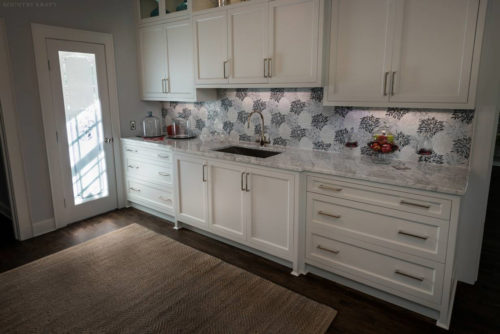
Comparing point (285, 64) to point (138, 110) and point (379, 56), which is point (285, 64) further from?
point (138, 110)

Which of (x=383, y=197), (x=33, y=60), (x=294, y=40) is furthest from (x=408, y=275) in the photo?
(x=33, y=60)

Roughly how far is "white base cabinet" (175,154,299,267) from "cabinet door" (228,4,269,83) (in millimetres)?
860

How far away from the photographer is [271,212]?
2.83m

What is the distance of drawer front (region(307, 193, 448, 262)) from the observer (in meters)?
2.10

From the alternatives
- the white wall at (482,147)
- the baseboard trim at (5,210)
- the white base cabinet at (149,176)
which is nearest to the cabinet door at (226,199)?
the white base cabinet at (149,176)

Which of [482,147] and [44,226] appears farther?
[44,226]

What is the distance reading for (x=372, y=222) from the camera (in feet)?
7.63

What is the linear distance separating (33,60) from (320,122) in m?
2.84

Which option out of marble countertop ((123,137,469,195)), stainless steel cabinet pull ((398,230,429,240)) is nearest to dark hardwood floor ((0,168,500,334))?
stainless steel cabinet pull ((398,230,429,240))

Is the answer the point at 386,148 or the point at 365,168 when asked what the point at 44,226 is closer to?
the point at 365,168

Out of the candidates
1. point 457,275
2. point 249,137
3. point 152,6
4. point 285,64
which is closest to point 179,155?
point 249,137

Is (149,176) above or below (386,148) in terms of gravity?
below

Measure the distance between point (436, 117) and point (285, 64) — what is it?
49.8 inches

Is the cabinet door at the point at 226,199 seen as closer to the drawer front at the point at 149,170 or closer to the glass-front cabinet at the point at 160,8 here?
the drawer front at the point at 149,170
